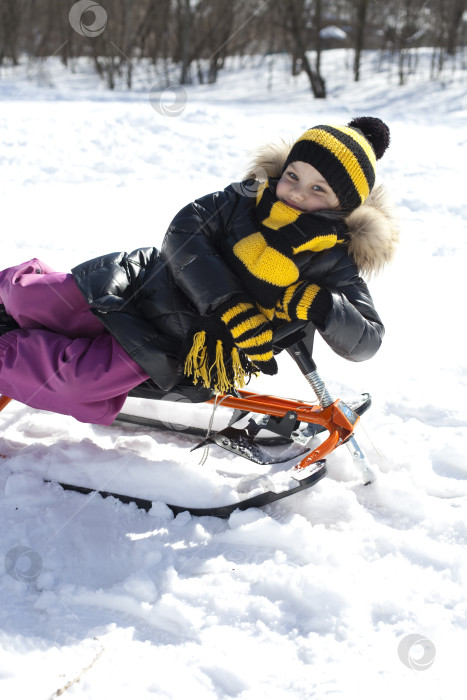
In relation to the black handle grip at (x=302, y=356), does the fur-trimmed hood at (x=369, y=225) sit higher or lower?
higher

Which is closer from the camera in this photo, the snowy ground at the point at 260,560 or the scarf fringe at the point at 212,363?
the snowy ground at the point at 260,560

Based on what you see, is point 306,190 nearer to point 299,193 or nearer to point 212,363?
point 299,193

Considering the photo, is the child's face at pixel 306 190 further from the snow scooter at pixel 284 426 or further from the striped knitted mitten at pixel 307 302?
the snow scooter at pixel 284 426

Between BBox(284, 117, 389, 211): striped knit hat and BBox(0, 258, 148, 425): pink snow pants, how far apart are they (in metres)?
0.86

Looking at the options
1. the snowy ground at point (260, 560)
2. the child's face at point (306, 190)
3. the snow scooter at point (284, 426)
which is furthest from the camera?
the snow scooter at point (284, 426)

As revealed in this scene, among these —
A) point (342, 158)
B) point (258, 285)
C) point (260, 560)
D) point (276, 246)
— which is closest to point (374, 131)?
point (342, 158)

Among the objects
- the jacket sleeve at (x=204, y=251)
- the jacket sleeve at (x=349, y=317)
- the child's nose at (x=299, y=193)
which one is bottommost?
the jacket sleeve at (x=349, y=317)

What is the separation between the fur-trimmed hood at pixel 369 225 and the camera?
1.98m

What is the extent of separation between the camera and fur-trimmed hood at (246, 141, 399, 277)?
6.49 feet

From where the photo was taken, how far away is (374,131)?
6.79 feet

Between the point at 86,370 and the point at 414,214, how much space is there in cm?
367

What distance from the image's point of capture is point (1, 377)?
2.13 metres

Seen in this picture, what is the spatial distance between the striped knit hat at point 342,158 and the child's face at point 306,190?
20 millimetres

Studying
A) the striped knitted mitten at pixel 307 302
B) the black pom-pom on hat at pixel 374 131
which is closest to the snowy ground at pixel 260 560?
the striped knitted mitten at pixel 307 302
